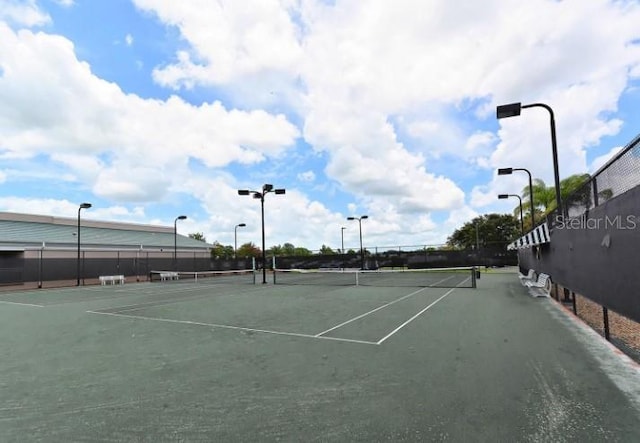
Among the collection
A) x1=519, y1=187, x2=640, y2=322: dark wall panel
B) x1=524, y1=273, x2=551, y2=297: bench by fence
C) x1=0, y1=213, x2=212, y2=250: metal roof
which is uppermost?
x1=0, y1=213, x2=212, y2=250: metal roof

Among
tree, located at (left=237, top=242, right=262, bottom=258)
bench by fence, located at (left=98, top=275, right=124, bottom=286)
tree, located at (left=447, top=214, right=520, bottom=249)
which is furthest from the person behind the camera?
tree, located at (left=237, top=242, right=262, bottom=258)

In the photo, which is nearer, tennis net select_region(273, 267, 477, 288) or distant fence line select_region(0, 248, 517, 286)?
tennis net select_region(273, 267, 477, 288)

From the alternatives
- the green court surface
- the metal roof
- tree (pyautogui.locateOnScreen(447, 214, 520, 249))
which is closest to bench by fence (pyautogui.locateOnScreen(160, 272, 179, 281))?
the metal roof

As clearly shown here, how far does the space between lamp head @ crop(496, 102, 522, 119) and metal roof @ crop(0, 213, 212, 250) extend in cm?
4229

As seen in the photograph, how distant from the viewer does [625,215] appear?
498 centimetres

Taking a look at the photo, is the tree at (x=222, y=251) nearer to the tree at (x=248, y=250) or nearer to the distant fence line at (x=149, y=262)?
the tree at (x=248, y=250)

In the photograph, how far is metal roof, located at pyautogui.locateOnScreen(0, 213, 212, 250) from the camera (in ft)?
130

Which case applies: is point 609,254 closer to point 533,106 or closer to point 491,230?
point 533,106

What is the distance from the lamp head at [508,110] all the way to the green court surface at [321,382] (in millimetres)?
5783

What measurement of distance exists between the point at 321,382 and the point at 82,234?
51.3m

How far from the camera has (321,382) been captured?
17.1ft

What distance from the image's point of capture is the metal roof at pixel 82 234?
39.6 metres

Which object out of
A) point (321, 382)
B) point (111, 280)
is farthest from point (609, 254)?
point (111, 280)

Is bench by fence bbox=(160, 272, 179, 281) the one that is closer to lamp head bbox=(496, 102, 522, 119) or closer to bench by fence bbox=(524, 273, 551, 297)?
bench by fence bbox=(524, 273, 551, 297)
